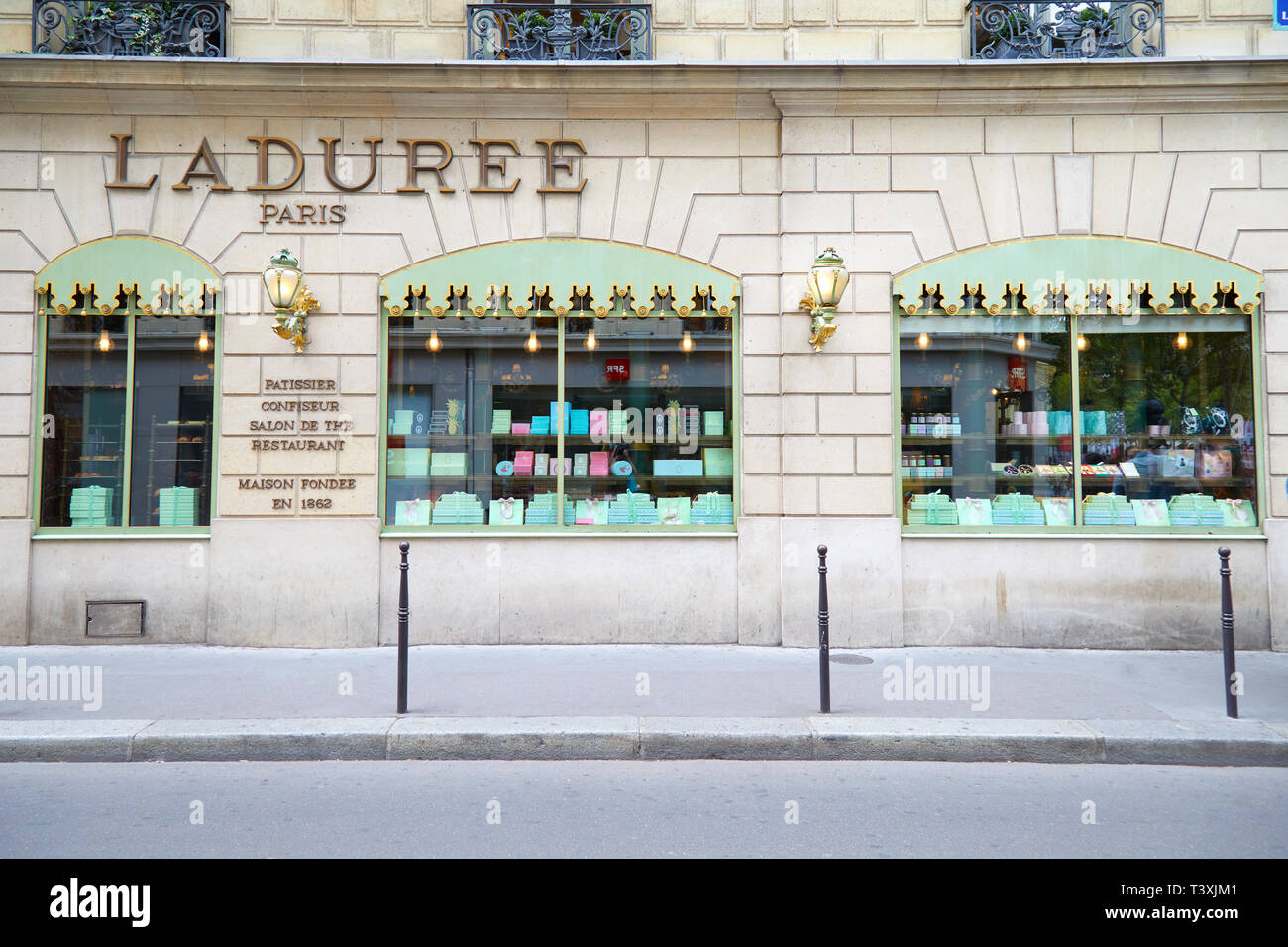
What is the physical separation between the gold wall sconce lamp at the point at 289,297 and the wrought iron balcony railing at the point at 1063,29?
305 inches

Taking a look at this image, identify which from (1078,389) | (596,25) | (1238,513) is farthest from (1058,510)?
(596,25)

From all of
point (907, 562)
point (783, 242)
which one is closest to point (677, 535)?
point (907, 562)

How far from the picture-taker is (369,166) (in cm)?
985

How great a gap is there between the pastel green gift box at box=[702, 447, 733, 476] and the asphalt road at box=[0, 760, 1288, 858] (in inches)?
171

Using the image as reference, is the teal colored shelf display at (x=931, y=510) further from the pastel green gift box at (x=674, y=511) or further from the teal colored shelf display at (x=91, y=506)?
the teal colored shelf display at (x=91, y=506)

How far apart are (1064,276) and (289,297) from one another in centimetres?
833

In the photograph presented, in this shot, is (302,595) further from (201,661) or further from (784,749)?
(784,749)

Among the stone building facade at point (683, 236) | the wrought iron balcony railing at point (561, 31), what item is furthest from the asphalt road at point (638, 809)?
the wrought iron balcony railing at point (561, 31)

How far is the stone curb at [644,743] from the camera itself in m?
6.23

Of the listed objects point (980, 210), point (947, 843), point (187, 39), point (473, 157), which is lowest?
point (947, 843)

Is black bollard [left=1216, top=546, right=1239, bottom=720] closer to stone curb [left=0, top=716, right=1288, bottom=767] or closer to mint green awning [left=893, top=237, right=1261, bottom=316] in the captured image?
stone curb [left=0, top=716, right=1288, bottom=767]

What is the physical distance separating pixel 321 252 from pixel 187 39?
2764mm

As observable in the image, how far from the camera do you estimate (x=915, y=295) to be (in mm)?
9758

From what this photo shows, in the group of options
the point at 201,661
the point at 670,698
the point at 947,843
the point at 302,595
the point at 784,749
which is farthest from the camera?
the point at 302,595
